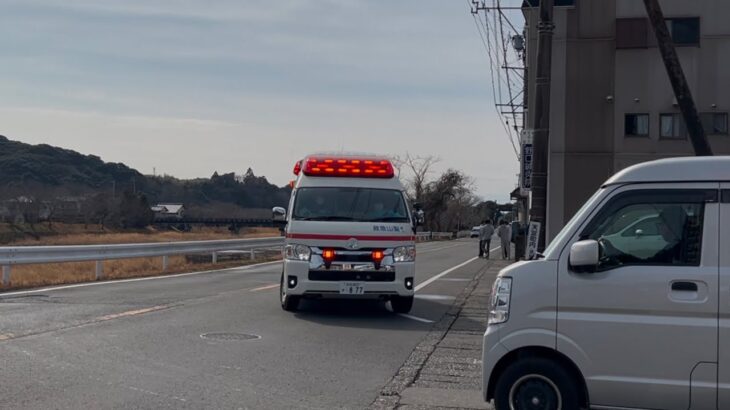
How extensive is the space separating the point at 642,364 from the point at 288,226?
326 inches

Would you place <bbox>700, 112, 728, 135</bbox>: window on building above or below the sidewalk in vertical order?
above

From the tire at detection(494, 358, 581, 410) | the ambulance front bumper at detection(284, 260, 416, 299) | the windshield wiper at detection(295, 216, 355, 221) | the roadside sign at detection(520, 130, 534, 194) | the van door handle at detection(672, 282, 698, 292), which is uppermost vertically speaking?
the roadside sign at detection(520, 130, 534, 194)

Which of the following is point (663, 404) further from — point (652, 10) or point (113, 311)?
point (652, 10)

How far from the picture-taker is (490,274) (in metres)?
25.5

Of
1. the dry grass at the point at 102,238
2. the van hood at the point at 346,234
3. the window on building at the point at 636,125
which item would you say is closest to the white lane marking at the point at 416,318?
the van hood at the point at 346,234

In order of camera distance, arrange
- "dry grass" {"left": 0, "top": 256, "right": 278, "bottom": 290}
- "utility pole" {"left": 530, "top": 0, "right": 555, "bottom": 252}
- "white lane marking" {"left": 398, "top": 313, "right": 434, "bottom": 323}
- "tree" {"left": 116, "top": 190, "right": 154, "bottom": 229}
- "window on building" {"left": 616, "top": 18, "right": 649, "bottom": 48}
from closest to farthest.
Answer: "white lane marking" {"left": 398, "top": 313, "right": 434, "bottom": 323} < "utility pole" {"left": 530, "top": 0, "right": 555, "bottom": 252} < "dry grass" {"left": 0, "top": 256, "right": 278, "bottom": 290} < "window on building" {"left": 616, "top": 18, "right": 649, "bottom": 48} < "tree" {"left": 116, "top": 190, "right": 154, "bottom": 229}

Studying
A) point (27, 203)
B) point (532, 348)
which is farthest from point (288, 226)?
point (27, 203)

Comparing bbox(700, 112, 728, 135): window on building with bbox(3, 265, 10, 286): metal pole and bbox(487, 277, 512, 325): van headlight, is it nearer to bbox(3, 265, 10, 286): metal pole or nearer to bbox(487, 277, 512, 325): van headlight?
bbox(3, 265, 10, 286): metal pole

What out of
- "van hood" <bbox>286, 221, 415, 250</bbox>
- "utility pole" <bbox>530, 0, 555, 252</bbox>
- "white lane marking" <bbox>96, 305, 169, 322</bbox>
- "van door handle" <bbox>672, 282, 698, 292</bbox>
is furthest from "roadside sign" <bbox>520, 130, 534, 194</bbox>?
"van door handle" <bbox>672, 282, 698, 292</bbox>

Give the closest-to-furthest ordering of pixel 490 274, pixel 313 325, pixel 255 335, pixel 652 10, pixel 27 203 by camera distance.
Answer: pixel 255 335
pixel 313 325
pixel 652 10
pixel 490 274
pixel 27 203

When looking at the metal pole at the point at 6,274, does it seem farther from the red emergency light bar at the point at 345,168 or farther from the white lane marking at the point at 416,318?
the white lane marking at the point at 416,318

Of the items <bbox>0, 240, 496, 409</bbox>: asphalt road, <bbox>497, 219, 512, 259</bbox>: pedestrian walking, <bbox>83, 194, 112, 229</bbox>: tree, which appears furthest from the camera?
<bbox>83, 194, 112, 229</bbox>: tree

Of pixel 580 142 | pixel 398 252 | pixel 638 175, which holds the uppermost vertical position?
pixel 580 142

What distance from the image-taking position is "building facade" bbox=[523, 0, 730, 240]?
27.1 m
